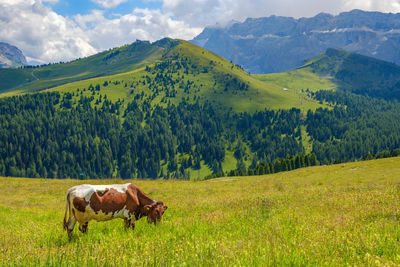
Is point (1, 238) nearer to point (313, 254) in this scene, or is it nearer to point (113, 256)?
point (113, 256)

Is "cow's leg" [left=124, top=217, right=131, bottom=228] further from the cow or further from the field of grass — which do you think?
the field of grass

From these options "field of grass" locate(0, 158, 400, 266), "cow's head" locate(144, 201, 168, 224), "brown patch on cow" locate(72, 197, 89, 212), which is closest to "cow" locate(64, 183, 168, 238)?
"brown patch on cow" locate(72, 197, 89, 212)

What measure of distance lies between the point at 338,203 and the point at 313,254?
8682 mm

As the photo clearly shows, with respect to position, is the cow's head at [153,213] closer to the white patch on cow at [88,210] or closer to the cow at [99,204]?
the cow at [99,204]

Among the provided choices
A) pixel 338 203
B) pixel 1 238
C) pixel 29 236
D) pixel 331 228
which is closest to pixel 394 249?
pixel 331 228

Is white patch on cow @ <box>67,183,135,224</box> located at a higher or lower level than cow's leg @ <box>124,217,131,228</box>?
higher

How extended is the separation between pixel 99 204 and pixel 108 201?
33 centimetres

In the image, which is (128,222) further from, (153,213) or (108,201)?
(108,201)

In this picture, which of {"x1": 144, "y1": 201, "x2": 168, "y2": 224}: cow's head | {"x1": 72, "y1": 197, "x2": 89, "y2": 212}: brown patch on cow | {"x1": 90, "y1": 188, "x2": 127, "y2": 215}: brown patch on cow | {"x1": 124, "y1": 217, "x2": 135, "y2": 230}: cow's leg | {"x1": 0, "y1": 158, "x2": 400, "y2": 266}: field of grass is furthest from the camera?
{"x1": 144, "y1": 201, "x2": 168, "y2": 224}: cow's head

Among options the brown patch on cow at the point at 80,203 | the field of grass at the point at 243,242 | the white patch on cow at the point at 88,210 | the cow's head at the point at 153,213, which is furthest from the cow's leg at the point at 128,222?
the brown patch on cow at the point at 80,203

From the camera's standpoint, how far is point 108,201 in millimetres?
9844

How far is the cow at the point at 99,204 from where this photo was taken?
9578mm

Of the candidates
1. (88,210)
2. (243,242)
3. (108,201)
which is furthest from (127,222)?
(243,242)

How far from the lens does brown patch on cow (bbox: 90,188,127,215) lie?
9.64 m
